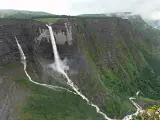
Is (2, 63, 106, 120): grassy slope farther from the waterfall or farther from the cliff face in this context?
the waterfall

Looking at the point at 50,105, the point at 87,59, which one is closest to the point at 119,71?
the point at 87,59

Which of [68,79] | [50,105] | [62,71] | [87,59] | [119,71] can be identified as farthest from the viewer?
[119,71]

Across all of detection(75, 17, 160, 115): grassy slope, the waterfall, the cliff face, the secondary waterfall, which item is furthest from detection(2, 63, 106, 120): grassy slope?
detection(75, 17, 160, 115): grassy slope

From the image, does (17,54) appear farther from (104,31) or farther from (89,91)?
(104,31)

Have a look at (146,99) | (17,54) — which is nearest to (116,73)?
(146,99)

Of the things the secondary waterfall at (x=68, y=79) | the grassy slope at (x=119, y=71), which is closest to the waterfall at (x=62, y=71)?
the secondary waterfall at (x=68, y=79)

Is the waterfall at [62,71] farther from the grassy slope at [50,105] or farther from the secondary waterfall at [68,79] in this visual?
the grassy slope at [50,105]

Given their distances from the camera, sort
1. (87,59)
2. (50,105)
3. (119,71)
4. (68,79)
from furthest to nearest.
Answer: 1. (119,71)
2. (87,59)
3. (68,79)
4. (50,105)

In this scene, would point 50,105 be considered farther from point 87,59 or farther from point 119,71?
point 119,71
